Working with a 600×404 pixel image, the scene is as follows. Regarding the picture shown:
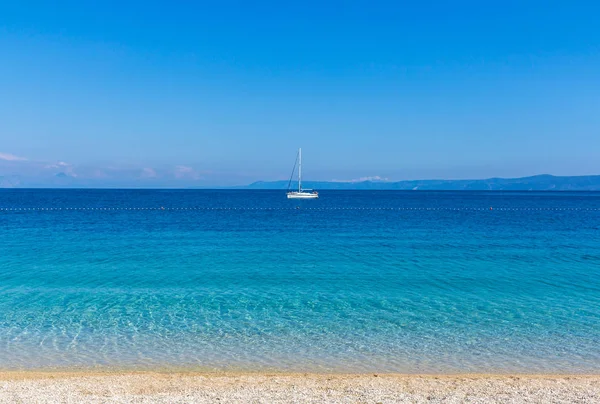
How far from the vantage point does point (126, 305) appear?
655 inches

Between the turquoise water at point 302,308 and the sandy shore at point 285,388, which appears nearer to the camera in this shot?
the sandy shore at point 285,388

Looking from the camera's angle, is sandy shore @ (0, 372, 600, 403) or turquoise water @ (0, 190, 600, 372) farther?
turquoise water @ (0, 190, 600, 372)

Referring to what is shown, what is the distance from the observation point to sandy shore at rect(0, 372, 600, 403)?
29.9 ft

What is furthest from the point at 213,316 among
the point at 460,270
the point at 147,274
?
the point at 460,270

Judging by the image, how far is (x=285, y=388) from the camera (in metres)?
9.82

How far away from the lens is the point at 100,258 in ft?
86.4

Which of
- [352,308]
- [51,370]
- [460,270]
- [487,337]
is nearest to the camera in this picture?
[51,370]

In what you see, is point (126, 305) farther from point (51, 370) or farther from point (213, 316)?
point (51, 370)

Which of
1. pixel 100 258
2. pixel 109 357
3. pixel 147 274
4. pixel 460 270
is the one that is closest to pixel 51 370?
pixel 109 357

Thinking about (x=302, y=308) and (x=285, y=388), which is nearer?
(x=285, y=388)

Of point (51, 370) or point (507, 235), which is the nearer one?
point (51, 370)

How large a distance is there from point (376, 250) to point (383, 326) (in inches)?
629

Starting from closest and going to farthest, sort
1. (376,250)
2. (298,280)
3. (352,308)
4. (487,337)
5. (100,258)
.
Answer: (487,337)
(352,308)
(298,280)
(100,258)
(376,250)

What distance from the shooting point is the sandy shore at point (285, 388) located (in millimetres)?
9117
